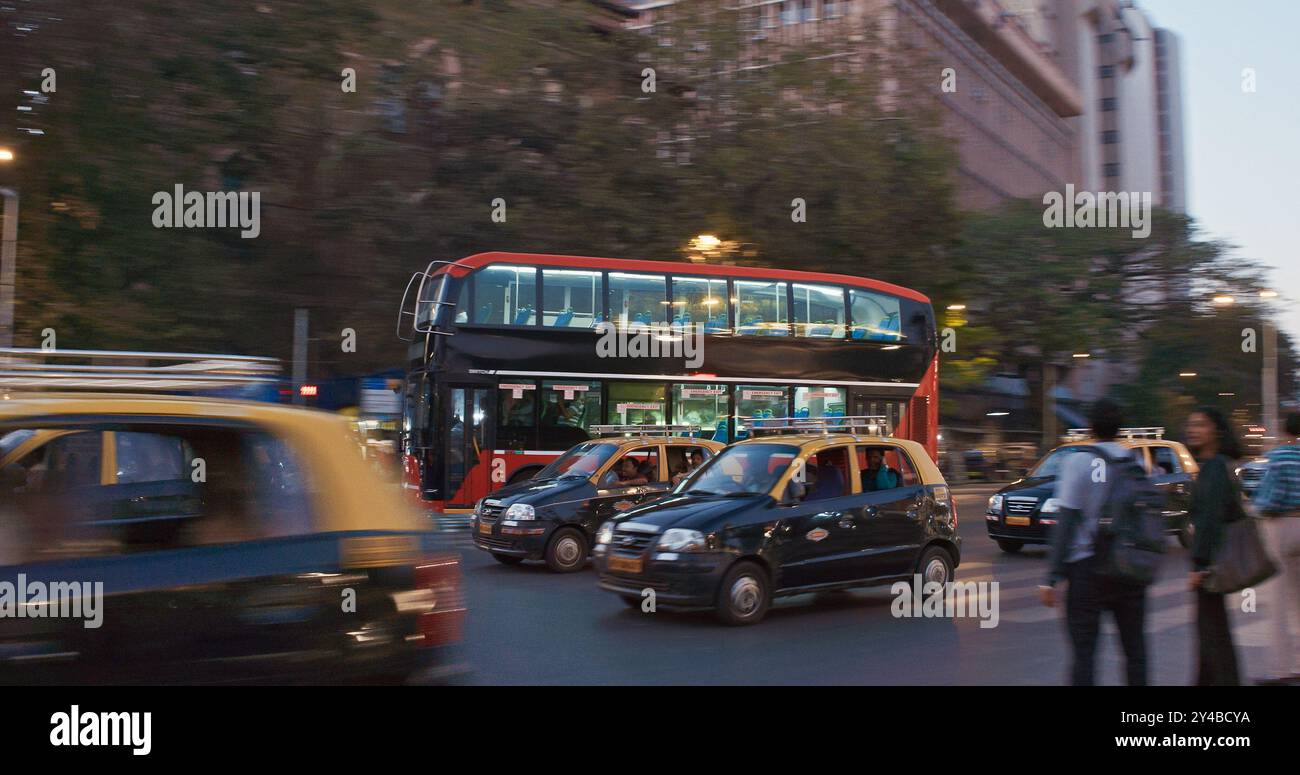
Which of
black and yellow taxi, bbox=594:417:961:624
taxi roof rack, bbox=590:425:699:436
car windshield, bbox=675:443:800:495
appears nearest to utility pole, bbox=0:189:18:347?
taxi roof rack, bbox=590:425:699:436

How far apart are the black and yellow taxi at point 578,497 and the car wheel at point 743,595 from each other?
3282 mm

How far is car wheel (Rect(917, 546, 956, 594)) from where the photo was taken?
10930 mm

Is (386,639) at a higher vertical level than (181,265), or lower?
lower

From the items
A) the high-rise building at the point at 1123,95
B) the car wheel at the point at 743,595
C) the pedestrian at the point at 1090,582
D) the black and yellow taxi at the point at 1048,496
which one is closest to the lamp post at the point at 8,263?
the car wheel at the point at 743,595

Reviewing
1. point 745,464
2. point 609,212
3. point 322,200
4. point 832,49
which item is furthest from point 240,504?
point 832,49

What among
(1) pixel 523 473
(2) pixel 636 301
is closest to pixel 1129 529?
(2) pixel 636 301

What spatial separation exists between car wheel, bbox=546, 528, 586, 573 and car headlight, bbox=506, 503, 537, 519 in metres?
0.37

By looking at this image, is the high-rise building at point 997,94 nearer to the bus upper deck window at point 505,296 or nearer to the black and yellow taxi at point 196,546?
the bus upper deck window at point 505,296

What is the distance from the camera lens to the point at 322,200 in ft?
72.3

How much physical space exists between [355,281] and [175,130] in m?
4.58

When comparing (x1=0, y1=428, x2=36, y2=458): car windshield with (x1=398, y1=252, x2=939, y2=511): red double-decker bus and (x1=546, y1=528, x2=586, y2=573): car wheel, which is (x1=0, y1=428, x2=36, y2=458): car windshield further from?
(x1=398, y1=252, x2=939, y2=511): red double-decker bus

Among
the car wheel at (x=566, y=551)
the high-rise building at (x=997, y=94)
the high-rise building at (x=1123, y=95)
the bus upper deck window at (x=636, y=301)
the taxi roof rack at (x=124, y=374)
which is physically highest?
the high-rise building at (x=1123, y=95)

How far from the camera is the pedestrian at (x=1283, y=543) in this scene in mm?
7094
